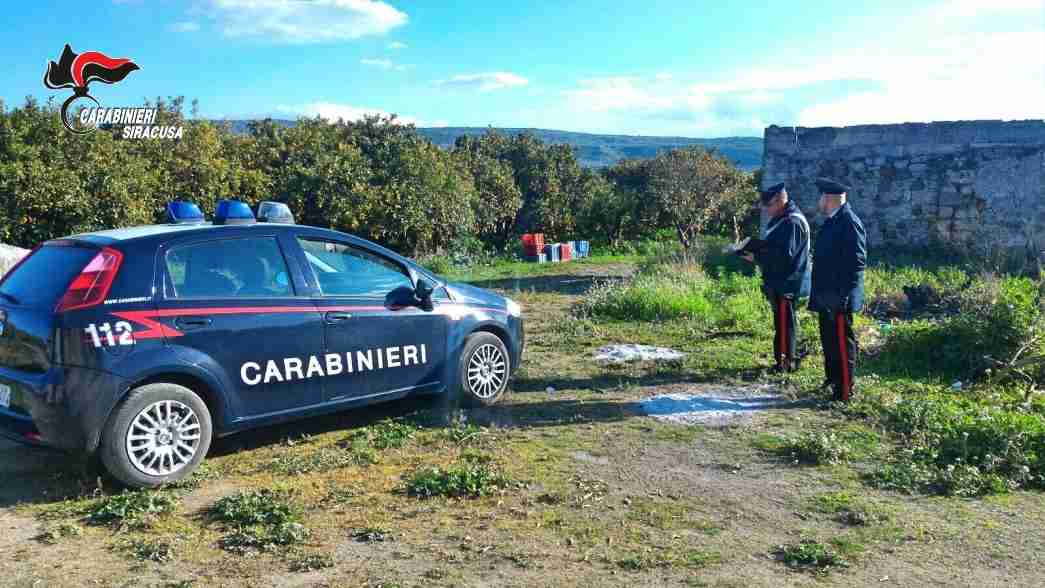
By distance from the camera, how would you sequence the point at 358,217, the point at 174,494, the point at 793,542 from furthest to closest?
1. the point at 358,217
2. the point at 174,494
3. the point at 793,542

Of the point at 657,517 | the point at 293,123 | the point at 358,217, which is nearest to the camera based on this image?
the point at 657,517

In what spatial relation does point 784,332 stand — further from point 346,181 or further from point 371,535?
point 346,181

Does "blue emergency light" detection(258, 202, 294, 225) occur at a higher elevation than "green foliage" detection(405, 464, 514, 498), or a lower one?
higher

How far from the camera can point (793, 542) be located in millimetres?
4367

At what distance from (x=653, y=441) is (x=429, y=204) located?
12929mm

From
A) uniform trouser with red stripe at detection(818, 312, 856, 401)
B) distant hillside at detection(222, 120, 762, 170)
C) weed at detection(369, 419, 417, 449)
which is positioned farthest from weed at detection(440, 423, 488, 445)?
distant hillside at detection(222, 120, 762, 170)

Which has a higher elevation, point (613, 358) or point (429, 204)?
point (429, 204)

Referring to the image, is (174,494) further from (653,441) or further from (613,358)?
(613,358)

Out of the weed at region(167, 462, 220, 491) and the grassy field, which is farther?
the weed at region(167, 462, 220, 491)

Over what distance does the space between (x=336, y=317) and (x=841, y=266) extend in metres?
4.16

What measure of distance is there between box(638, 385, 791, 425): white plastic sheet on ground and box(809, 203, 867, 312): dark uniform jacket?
884mm

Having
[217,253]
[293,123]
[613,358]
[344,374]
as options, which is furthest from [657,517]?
[293,123]

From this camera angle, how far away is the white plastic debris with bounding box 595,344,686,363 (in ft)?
28.3

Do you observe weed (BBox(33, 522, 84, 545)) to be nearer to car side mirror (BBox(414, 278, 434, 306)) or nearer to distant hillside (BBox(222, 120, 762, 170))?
car side mirror (BBox(414, 278, 434, 306))
